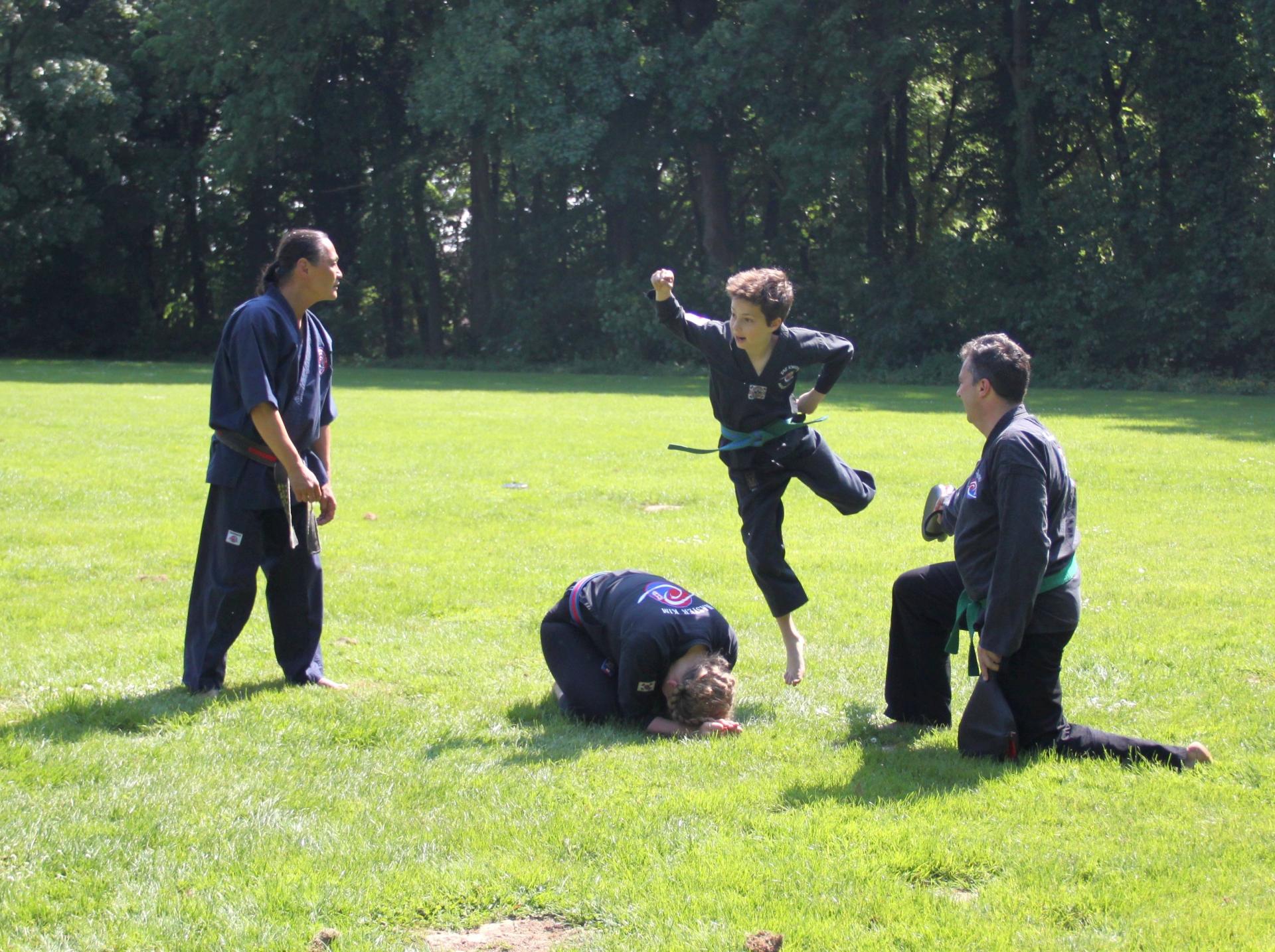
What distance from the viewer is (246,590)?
5.99 meters

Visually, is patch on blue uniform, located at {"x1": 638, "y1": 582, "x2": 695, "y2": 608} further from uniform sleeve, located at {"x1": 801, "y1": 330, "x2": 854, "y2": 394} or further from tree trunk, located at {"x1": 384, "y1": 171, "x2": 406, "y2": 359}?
tree trunk, located at {"x1": 384, "y1": 171, "x2": 406, "y2": 359}

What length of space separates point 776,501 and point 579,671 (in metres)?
1.47

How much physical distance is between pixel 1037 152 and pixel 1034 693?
31.5 meters

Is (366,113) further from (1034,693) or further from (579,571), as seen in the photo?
(1034,693)

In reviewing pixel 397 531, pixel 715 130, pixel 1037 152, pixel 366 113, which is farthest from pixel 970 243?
pixel 397 531

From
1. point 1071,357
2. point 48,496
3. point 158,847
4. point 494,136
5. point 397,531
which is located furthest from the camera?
point 494,136

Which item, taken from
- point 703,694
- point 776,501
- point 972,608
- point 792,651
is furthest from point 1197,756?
point 776,501

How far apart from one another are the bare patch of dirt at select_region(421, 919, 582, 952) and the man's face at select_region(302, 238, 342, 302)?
3.33m

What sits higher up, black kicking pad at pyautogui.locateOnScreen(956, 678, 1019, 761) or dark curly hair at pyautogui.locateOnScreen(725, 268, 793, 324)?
dark curly hair at pyautogui.locateOnScreen(725, 268, 793, 324)

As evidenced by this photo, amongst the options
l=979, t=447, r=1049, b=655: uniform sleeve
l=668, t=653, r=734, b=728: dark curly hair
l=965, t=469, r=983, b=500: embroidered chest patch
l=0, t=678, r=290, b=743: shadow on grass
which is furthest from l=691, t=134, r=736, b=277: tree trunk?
l=979, t=447, r=1049, b=655: uniform sleeve

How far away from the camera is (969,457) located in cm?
1534

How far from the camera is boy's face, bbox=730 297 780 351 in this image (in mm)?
6164

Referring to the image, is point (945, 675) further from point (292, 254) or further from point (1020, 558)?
point (292, 254)

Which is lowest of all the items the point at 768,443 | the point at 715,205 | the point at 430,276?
the point at 768,443
